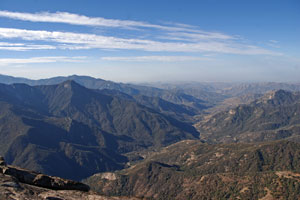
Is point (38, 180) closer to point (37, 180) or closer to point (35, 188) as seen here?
point (37, 180)

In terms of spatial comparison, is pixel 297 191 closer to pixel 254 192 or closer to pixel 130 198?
pixel 254 192

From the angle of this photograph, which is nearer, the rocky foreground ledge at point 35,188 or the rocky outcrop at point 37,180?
the rocky foreground ledge at point 35,188

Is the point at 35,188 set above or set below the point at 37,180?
above

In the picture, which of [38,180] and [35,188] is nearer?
[35,188]

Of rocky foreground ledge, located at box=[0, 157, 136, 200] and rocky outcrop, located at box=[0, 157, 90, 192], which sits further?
rocky outcrop, located at box=[0, 157, 90, 192]

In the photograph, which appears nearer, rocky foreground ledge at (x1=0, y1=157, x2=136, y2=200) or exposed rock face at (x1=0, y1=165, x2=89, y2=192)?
rocky foreground ledge at (x1=0, y1=157, x2=136, y2=200)

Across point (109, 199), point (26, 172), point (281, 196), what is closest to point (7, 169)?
point (26, 172)

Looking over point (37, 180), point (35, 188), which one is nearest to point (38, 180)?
point (37, 180)

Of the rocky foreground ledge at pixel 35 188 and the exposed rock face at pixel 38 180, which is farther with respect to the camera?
the exposed rock face at pixel 38 180
